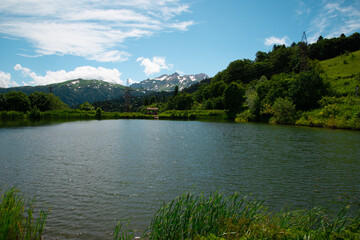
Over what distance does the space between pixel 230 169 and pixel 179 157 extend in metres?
6.26

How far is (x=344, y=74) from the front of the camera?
86.4 metres

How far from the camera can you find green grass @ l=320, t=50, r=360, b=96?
69050 millimetres

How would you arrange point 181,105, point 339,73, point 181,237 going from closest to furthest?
point 181,237
point 339,73
point 181,105

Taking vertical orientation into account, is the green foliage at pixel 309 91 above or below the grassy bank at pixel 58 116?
above

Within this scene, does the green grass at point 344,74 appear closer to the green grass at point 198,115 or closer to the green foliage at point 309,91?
the green foliage at point 309,91

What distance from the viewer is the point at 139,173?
17.6m

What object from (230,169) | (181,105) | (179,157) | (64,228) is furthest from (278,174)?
(181,105)

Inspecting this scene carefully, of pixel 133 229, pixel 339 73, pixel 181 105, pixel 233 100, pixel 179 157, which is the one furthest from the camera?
pixel 181 105

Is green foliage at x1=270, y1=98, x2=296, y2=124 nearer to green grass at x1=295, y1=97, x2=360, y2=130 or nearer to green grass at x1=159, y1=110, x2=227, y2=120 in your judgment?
green grass at x1=295, y1=97, x2=360, y2=130

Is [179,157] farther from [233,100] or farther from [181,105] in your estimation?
[181,105]

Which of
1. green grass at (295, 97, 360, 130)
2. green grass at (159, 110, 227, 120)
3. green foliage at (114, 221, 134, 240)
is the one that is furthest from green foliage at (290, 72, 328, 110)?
green foliage at (114, 221, 134, 240)

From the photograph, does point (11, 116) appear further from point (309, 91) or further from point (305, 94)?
point (309, 91)

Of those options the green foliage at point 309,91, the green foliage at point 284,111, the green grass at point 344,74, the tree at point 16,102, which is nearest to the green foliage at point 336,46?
the green grass at point 344,74

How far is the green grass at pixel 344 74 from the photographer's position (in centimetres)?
6905
